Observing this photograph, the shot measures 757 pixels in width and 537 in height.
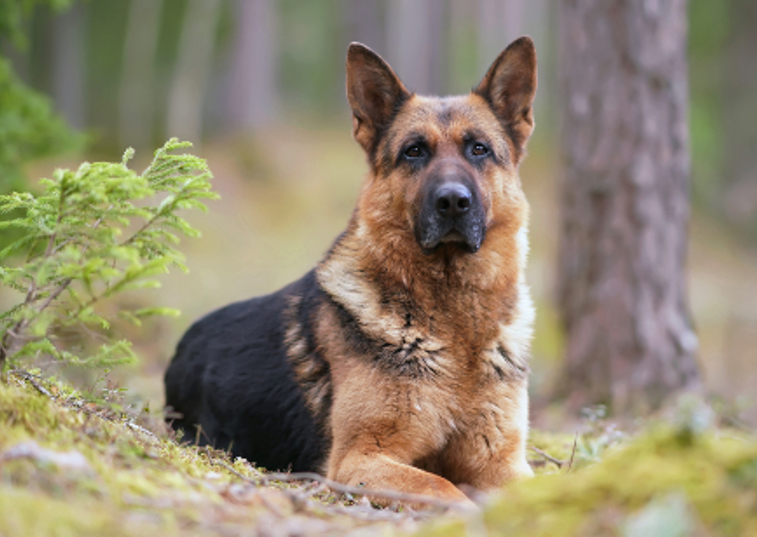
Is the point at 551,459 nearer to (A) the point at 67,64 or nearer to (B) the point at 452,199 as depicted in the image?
(B) the point at 452,199

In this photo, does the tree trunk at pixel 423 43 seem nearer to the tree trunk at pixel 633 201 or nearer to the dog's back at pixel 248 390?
the tree trunk at pixel 633 201

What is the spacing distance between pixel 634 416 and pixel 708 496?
456 centimetres

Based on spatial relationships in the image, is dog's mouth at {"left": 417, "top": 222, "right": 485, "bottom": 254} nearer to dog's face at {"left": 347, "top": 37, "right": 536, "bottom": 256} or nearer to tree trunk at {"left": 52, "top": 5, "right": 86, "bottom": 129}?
dog's face at {"left": 347, "top": 37, "right": 536, "bottom": 256}

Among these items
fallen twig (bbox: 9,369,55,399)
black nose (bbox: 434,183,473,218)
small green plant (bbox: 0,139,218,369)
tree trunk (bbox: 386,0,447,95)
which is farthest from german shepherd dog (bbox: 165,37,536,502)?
tree trunk (bbox: 386,0,447,95)

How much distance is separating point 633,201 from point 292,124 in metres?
18.8

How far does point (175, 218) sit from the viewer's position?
318cm

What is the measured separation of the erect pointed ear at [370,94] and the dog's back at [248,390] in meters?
1.16

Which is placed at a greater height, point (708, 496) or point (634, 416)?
point (708, 496)

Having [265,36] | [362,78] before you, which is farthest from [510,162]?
[265,36]

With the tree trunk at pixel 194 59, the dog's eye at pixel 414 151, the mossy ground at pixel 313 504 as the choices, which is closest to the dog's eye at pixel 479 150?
the dog's eye at pixel 414 151

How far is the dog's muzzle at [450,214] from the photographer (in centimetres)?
403

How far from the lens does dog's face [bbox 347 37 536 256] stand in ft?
13.5

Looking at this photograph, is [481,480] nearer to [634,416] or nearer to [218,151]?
[634,416]

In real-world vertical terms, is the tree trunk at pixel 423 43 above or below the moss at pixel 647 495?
above
